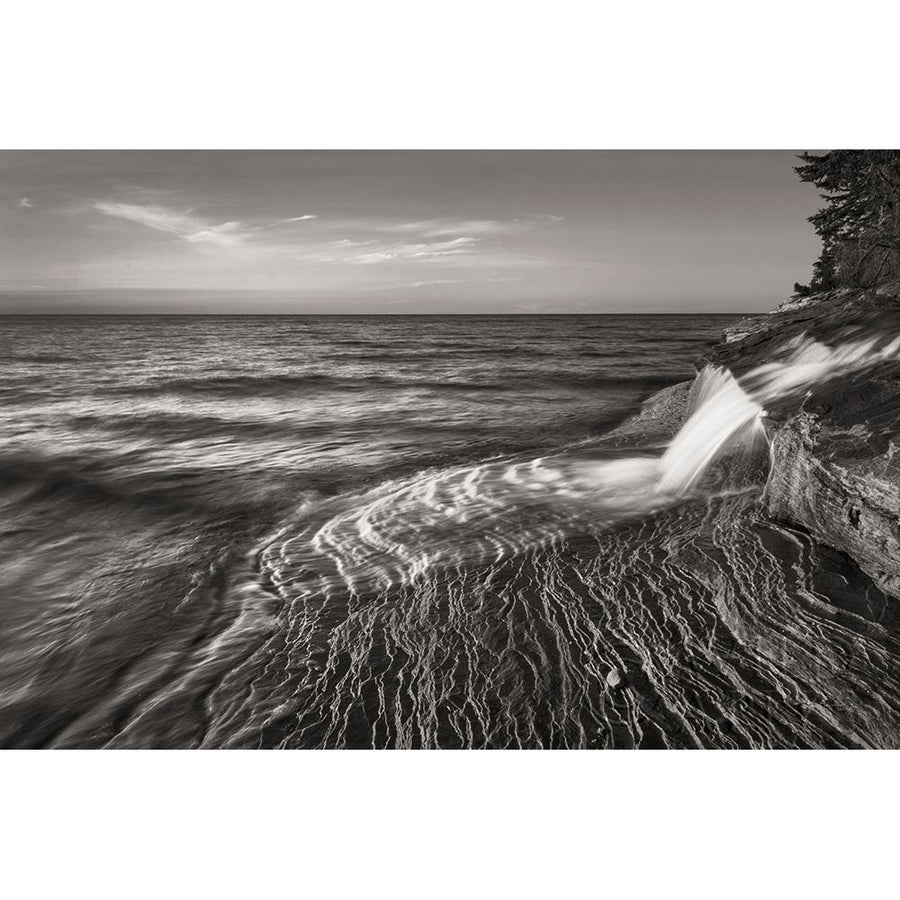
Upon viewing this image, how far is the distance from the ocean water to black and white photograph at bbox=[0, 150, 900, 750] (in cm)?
2

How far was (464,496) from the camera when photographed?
468 centimetres

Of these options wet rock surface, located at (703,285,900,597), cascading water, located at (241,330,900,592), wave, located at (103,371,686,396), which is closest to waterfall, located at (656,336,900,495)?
cascading water, located at (241,330,900,592)

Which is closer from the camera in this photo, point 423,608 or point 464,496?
point 423,608

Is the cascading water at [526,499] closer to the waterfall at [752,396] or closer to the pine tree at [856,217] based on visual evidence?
the waterfall at [752,396]

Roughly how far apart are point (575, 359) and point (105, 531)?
16.8 meters

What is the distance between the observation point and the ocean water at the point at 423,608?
86.0 inches

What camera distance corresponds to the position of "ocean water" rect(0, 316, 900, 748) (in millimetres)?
2186

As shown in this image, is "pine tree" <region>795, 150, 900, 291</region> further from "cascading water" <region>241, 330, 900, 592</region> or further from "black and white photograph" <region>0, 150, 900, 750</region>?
"cascading water" <region>241, 330, 900, 592</region>

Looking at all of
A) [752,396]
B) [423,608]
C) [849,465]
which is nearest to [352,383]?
[752,396]

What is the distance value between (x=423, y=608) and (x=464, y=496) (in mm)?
1805

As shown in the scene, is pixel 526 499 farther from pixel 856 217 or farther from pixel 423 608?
pixel 856 217

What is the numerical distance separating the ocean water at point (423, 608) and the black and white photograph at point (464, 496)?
2cm

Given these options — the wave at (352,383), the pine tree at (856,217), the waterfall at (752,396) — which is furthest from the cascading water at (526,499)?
the wave at (352,383)
